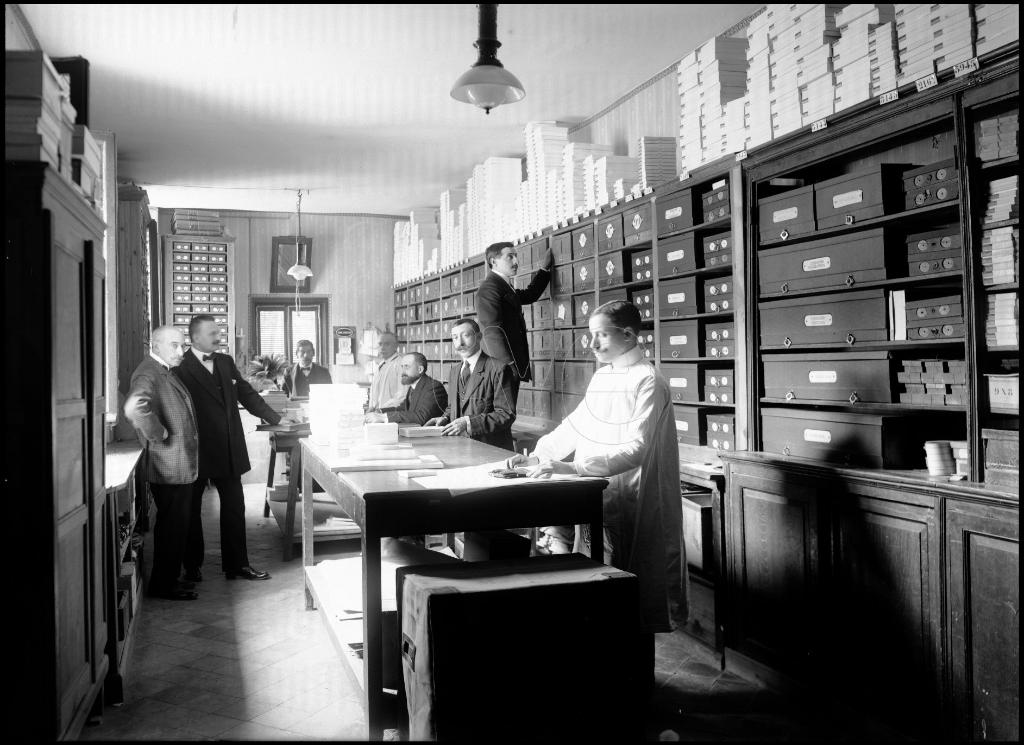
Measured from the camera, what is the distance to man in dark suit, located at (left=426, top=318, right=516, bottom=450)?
16.5ft

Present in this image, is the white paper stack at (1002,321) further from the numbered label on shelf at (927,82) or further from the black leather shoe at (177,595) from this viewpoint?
the black leather shoe at (177,595)

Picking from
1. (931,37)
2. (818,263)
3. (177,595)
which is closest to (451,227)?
(177,595)

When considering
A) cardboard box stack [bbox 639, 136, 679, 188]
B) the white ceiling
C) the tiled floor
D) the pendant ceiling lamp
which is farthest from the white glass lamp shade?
the tiled floor

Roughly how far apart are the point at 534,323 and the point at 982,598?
446 cm

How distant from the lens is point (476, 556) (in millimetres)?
3547

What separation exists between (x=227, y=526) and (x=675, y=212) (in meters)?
3.38

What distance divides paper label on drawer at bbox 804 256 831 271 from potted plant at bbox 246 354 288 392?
690 centimetres

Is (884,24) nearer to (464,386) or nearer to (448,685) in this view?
(448,685)

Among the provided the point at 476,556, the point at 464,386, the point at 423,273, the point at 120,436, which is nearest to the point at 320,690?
the point at 476,556

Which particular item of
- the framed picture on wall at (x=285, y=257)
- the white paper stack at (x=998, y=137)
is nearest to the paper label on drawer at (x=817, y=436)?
the white paper stack at (x=998, y=137)

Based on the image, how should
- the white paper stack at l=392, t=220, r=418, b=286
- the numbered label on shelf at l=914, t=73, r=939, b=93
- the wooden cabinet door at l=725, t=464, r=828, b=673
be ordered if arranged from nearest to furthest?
the numbered label on shelf at l=914, t=73, r=939, b=93, the wooden cabinet door at l=725, t=464, r=828, b=673, the white paper stack at l=392, t=220, r=418, b=286

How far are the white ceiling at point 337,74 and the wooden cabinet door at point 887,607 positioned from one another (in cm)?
322

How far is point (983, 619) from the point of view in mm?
2527

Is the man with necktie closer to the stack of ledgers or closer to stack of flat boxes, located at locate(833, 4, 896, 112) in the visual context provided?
stack of flat boxes, located at locate(833, 4, 896, 112)
